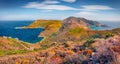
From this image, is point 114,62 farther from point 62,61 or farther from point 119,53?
point 62,61

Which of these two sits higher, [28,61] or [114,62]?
[114,62]

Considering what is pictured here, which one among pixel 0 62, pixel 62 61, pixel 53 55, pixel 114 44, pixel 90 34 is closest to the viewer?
pixel 114 44

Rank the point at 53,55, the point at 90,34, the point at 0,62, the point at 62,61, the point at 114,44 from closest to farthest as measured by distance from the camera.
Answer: the point at 114,44 → the point at 62,61 → the point at 53,55 → the point at 0,62 → the point at 90,34

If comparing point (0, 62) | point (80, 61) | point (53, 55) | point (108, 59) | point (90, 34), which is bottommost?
point (90, 34)

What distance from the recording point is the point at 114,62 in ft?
57.0

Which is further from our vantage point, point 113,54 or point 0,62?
point 0,62

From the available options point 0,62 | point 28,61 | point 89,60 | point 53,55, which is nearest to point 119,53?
point 89,60

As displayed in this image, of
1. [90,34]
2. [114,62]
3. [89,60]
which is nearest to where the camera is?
[114,62]

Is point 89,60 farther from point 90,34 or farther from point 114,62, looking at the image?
point 90,34

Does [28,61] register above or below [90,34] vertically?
above

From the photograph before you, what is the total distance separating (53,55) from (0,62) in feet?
24.9

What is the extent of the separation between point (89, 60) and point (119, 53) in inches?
152

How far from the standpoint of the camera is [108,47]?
60.4 feet

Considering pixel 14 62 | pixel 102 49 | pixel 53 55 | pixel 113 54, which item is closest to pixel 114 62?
pixel 113 54
